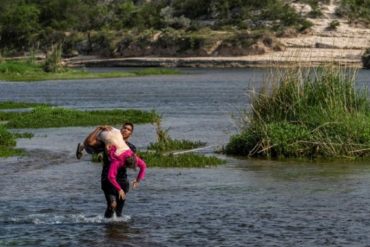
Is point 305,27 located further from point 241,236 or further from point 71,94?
point 241,236

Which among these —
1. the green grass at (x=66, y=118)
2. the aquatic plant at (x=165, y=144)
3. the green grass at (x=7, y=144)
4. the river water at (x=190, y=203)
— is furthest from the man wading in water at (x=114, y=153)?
the green grass at (x=66, y=118)

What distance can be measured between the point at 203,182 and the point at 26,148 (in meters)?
8.71

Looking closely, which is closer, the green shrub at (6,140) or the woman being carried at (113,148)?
the woman being carried at (113,148)

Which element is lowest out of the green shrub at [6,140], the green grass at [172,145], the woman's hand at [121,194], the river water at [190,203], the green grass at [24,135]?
the green grass at [24,135]

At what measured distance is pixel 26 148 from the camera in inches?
1132

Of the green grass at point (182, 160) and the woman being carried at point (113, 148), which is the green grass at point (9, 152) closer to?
the green grass at point (182, 160)

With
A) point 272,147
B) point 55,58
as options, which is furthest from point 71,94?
point 272,147

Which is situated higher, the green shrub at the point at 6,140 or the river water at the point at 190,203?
the river water at the point at 190,203

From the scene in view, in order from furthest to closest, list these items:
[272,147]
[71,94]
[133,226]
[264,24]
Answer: [264,24] → [71,94] → [272,147] → [133,226]

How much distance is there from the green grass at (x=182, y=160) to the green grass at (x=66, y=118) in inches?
404

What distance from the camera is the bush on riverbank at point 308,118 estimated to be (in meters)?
25.0

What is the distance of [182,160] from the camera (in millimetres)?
24953

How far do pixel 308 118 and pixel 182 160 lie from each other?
3555 mm

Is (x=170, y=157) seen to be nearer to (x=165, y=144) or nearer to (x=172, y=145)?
(x=165, y=144)
